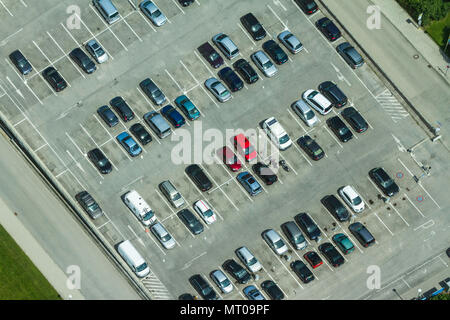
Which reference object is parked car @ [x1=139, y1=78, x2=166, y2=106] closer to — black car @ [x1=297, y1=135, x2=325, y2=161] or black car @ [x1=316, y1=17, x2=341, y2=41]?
black car @ [x1=297, y1=135, x2=325, y2=161]

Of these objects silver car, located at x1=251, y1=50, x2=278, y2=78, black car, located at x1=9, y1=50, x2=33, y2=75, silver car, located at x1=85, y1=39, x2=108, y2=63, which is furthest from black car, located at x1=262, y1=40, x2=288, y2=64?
black car, located at x1=9, y1=50, x2=33, y2=75

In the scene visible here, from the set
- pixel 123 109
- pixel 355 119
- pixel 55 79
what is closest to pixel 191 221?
pixel 123 109

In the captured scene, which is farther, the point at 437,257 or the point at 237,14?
the point at 237,14

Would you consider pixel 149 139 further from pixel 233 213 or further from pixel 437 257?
pixel 437 257

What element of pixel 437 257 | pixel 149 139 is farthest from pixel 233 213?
pixel 437 257

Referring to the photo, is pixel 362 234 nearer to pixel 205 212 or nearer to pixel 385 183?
pixel 385 183

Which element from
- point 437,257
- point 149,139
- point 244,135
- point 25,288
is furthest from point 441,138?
point 25,288

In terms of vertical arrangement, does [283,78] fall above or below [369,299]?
above
